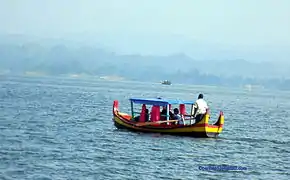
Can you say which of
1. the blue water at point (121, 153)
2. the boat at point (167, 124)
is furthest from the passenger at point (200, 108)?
the blue water at point (121, 153)

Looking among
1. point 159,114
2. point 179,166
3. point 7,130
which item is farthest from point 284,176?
point 7,130

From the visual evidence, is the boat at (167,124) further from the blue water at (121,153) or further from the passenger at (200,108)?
the blue water at (121,153)

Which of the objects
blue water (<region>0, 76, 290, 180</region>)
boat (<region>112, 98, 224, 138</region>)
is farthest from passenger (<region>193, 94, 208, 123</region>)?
blue water (<region>0, 76, 290, 180</region>)

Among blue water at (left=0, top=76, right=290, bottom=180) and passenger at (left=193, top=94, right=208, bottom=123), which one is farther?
passenger at (left=193, top=94, right=208, bottom=123)

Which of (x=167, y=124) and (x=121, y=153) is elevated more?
(x=167, y=124)

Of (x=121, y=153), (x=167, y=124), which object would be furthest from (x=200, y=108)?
(x=121, y=153)

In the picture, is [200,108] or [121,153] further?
[200,108]

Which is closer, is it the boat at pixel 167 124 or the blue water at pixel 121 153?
the blue water at pixel 121 153

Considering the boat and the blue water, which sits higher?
the boat

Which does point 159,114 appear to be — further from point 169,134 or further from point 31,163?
point 31,163

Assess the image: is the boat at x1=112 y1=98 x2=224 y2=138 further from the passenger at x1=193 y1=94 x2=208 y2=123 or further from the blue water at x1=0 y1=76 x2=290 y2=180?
the blue water at x1=0 y1=76 x2=290 y2=180

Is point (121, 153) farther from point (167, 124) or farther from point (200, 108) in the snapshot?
point (167, 124)

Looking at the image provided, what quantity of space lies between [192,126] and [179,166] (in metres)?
9.29

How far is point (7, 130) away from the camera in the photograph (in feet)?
137
